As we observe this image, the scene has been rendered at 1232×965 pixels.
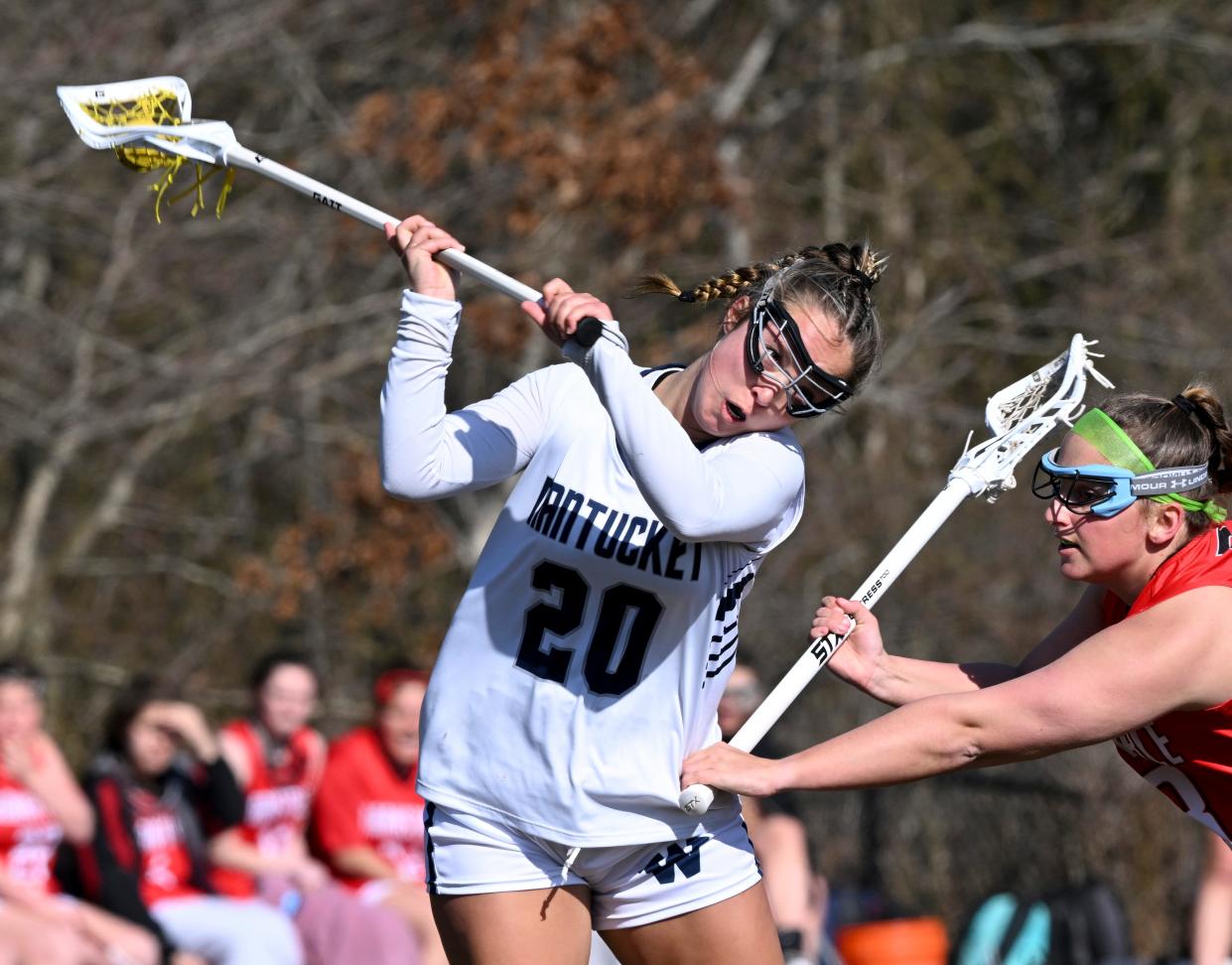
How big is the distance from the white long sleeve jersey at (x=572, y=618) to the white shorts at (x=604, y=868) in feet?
0.15

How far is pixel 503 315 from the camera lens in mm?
10023

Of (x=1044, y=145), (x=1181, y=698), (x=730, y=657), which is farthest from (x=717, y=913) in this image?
(x=1044, y=145)

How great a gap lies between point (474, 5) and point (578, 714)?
8.77m

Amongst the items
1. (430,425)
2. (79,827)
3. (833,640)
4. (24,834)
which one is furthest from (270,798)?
(430,425)

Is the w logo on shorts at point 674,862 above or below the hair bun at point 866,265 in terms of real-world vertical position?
below

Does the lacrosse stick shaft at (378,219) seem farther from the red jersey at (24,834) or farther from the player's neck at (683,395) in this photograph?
the red jersey at (24,834)

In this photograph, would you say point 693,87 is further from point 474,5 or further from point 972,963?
point 972,963

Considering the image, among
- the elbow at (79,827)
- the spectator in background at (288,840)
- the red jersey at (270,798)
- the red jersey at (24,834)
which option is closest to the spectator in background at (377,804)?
the spectator in background at (288,840)

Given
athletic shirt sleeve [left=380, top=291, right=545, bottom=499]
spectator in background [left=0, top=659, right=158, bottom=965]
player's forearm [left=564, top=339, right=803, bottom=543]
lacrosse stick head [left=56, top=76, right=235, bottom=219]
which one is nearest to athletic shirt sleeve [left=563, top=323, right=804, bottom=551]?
player's forearm [left=564, top=339, right=803, bottom=543]

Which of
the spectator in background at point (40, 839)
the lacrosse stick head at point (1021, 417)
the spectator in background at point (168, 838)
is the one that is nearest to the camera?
the lacrosse stick head at point (1021, 417)

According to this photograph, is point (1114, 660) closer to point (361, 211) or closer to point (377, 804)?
point (361, 211)

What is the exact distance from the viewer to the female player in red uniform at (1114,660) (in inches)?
115

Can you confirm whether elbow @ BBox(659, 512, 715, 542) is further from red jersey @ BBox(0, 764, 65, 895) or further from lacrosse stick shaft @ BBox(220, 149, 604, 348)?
red jersey @ BBox(0, 764, 65, 895)

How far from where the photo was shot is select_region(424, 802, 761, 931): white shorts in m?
3.04
